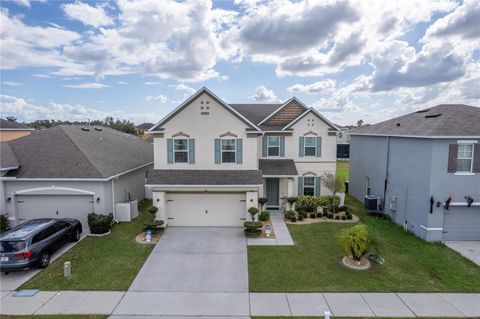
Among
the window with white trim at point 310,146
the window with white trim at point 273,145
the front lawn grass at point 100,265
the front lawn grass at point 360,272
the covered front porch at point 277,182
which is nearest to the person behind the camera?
the front lawn grass at point 360,272

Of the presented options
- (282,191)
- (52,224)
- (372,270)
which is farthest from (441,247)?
(52,224)

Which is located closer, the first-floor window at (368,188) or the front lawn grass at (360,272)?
the front lawn grass at (360,272)

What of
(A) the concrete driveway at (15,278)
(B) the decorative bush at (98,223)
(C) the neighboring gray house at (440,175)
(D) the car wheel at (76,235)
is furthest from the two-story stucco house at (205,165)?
(C) the neighboring gray house at (440,175)

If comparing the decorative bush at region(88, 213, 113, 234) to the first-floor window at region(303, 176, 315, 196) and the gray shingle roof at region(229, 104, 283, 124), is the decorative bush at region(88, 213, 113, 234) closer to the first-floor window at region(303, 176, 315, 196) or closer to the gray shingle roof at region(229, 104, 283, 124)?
the gray shingle roof at region(229, 104, 283, 124)

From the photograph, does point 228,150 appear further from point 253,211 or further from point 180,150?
point 253,211

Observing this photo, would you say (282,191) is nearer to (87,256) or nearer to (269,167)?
(269,167)

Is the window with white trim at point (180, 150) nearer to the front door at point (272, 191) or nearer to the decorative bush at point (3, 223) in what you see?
the front door at point (272, 191)
